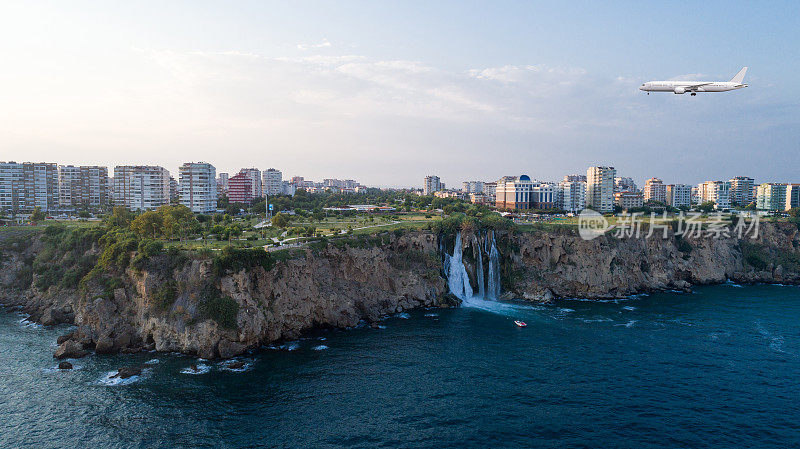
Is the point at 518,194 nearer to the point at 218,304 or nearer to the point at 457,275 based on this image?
the point at 457,275

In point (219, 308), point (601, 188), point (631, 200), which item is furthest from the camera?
point (631, 200)

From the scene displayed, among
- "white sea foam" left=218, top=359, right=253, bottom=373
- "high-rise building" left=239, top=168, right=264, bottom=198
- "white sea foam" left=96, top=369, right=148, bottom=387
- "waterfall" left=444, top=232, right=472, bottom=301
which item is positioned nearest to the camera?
"white sea foam" left=96, top=369, right=148, bottom=387

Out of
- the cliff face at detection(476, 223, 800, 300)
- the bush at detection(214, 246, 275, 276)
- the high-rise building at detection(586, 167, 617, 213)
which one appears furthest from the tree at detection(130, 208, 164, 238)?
the high-rise building at detection(586, 167, 617, 213)

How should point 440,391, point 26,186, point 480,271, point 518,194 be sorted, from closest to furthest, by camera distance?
point 440,391 → point 480,271 → point 26,186 → point 518,194

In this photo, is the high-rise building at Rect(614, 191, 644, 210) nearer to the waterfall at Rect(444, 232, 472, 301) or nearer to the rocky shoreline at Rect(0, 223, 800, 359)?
the rocky shoreline at Rect(0, 223, 800, 359)

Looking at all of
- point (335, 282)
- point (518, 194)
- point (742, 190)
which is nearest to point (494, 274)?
point (335, 282)
